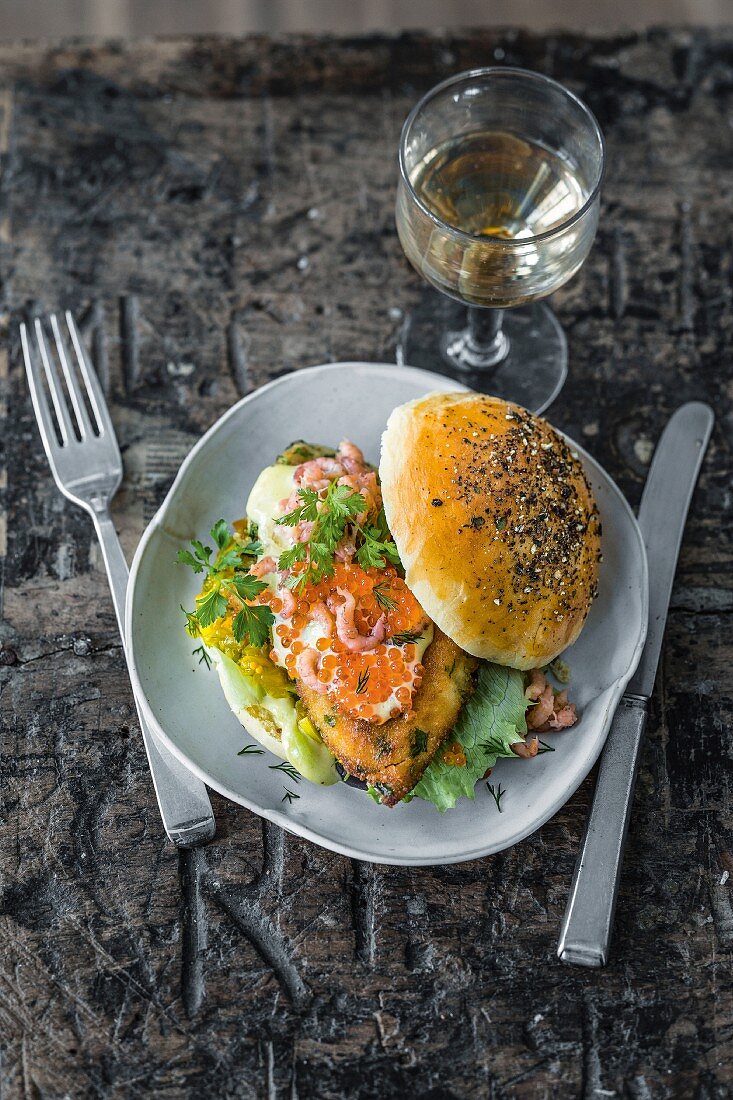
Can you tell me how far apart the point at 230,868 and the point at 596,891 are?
1225 mm

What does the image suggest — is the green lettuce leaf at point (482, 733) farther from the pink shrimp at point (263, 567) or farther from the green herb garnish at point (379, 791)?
the pink shrimp at point (263, 567)

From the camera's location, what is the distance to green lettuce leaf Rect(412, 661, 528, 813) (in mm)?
3109

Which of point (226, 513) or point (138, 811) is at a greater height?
point (226, 513)

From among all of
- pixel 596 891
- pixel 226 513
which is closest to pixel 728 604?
pixel 596 891

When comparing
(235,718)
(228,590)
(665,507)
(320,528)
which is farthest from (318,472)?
(665,507)

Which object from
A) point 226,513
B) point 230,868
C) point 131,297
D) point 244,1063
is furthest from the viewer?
point 131,297

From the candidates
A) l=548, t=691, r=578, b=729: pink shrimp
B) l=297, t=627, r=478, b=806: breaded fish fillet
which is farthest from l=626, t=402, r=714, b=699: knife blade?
l=297, t=627, r=478, b=806: breaded fish fillet

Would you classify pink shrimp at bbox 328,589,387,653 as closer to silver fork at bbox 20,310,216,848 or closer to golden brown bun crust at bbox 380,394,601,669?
golden brown bun crust at bbox 380,394,601,669

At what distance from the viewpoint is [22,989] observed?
3117 millimetres

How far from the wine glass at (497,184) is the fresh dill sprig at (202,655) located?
1.55 meters

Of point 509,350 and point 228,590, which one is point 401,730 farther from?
point 509,350

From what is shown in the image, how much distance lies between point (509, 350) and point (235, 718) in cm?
193

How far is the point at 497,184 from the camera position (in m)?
3.58

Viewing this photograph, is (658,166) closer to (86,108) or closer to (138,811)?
(86,108)
